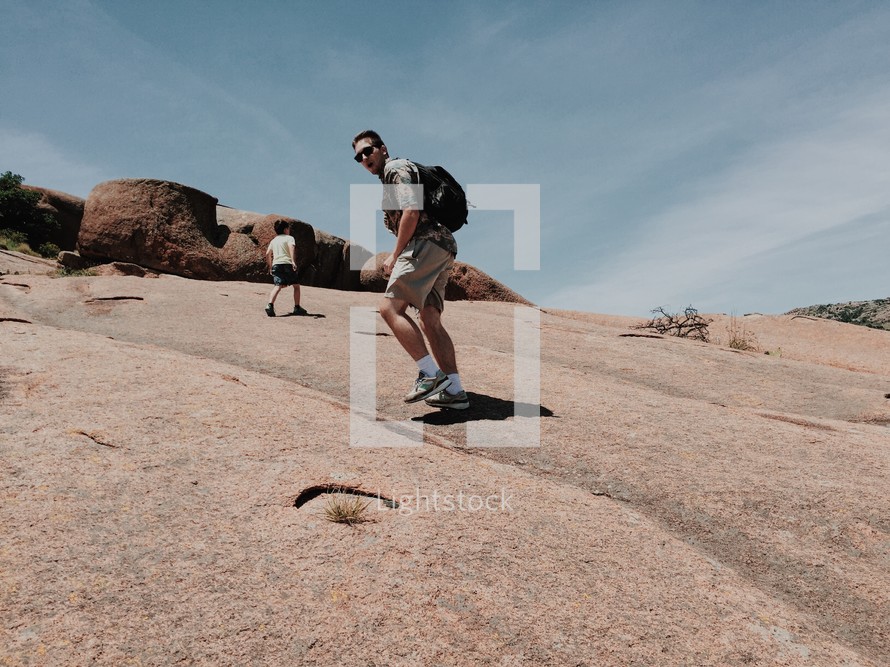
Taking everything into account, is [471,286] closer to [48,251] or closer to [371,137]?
[371,137]

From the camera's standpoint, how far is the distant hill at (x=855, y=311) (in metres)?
37.8

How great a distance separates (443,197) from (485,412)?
2.06 meters

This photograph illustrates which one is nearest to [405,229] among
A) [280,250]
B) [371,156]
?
[371,156]

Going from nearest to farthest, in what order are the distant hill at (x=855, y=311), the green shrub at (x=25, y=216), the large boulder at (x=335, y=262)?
1. the large boulder at (x=335, y=262)
2. the green shrub at (x=25, y=216)
3. the distant hill at (x=855, y=311)

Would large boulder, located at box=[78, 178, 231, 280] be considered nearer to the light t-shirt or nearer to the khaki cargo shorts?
the light t-shirt

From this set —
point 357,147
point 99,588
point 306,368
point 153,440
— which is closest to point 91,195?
point 306,368

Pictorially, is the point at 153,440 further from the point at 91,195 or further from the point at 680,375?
the point at 91,195

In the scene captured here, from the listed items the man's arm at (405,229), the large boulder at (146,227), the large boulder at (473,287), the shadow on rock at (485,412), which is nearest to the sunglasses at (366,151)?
the man's arm at (405,229)

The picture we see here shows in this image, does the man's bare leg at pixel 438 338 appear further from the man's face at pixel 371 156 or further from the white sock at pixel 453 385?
the man's face at pixel 371 156

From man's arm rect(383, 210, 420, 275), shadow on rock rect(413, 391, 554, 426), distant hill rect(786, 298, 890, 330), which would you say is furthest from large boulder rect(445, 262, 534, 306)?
distant hill rect(786, 298, 890, 330)

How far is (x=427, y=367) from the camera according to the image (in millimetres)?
5543

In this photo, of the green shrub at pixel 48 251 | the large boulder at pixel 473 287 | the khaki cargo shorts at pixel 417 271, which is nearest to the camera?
the khaki cargo shorts at pixel 417 271

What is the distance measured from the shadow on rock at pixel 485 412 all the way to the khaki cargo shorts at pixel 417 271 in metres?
1.08

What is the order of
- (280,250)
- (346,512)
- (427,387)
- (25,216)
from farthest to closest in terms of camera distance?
1. (25,216)
2. (280,250)
3. (427,387)
4. (346,512)
